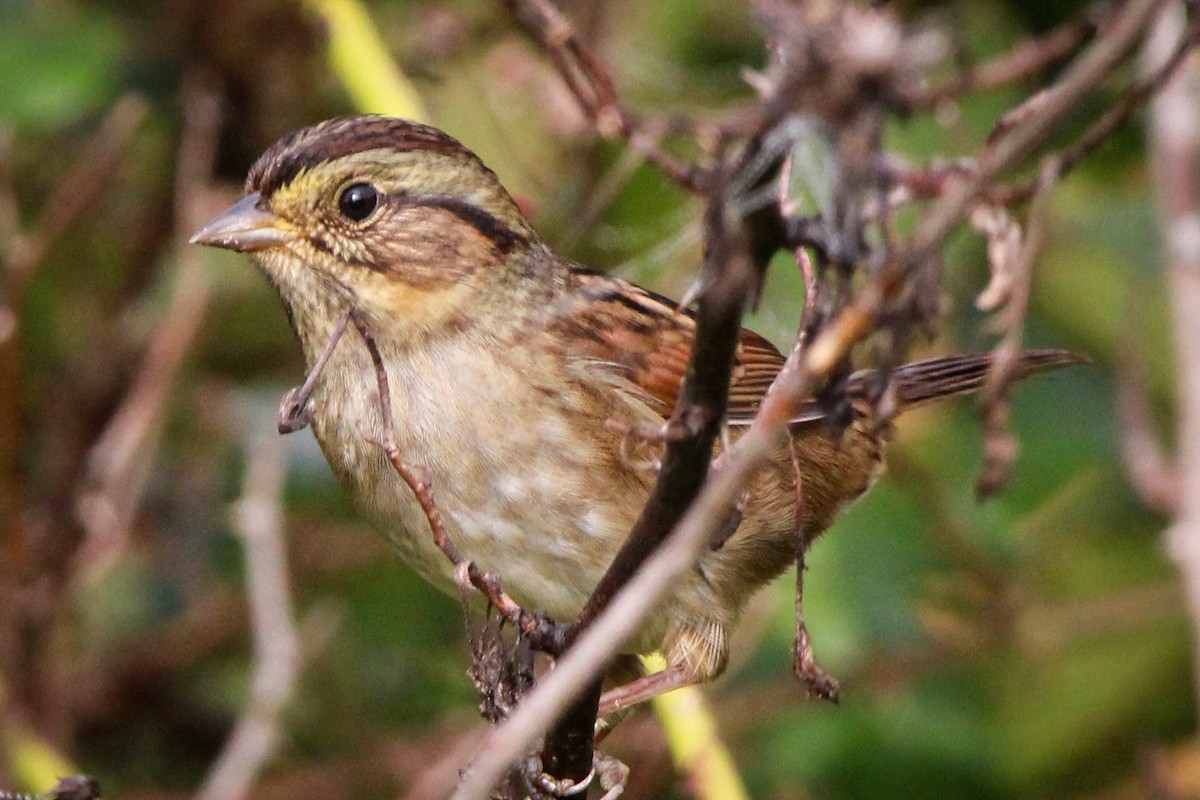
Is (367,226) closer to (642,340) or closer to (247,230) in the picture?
(247,230)

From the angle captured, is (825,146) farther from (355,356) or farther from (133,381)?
(133,381)

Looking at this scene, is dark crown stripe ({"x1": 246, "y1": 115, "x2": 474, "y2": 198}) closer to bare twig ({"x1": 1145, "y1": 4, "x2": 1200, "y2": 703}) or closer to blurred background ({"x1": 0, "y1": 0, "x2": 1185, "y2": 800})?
blurred background ({"x1": 0, "y1": 0, "x2": 1185, "y2": 800})

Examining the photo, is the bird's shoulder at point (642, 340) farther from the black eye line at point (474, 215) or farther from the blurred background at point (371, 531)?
the blurred background at point (371, 531)

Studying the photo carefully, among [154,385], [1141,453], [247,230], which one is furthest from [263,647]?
[1141,453]

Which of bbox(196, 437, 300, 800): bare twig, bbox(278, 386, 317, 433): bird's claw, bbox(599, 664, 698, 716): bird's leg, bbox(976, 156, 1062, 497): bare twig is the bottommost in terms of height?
bbox(599, 664, 698, 716): bird's leg

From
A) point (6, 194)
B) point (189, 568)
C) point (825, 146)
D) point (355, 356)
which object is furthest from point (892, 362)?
point (189, 568)

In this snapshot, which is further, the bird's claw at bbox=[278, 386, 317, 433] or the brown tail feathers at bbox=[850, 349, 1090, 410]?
the brown tail feathers at bbox=[850, 349, 1090, 410]

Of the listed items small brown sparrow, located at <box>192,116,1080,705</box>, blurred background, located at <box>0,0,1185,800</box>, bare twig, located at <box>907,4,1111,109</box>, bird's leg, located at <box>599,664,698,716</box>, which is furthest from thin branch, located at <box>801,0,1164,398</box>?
blurred background, located at <box>0,0,1185,800</box>
